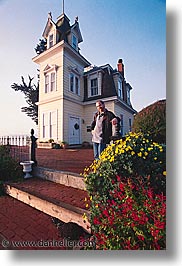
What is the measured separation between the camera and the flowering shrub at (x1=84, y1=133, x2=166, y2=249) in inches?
45.3

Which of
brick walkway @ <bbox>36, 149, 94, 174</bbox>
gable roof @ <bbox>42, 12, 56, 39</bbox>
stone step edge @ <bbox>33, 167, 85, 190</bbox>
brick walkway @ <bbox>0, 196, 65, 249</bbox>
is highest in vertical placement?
gable roof @ <bbox>42, 12, 56, 39</bbox>

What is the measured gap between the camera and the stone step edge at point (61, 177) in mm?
1831

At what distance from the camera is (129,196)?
1220 mm

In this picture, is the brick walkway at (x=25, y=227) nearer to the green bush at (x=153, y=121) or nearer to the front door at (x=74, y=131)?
the front door at (x=74, y=131)

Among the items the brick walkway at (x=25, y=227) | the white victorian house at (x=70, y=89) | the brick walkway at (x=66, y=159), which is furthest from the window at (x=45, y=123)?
the brick walkway at (x=25, y=227)

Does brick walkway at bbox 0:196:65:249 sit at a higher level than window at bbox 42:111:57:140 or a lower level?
lower

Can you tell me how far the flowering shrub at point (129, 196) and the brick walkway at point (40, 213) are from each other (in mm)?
314

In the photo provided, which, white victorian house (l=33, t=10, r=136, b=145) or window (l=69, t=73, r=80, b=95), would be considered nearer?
white victorian house (l=33, t=10, r=136, b=145)

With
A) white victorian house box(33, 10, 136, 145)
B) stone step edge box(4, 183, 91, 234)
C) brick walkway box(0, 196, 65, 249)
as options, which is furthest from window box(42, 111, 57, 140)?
brick walkway box(0, 196, 65, 249)

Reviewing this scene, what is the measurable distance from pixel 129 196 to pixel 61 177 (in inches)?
40.4

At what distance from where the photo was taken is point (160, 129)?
1.58 m

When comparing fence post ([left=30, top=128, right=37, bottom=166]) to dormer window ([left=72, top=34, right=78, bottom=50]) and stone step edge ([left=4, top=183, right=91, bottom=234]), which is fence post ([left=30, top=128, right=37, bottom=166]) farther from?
dormer window ([left=72, top=34, right=78, bottom=50])

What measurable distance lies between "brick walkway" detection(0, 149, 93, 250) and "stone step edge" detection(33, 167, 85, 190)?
69 mm

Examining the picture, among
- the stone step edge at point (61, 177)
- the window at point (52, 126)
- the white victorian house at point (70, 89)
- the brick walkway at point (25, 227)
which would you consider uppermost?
the white victorian house at point (70, 89)
